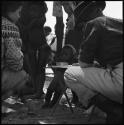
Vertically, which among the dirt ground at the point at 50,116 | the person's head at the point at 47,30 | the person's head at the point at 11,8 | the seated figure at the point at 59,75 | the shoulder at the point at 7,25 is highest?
the person's head at the point at 11,8

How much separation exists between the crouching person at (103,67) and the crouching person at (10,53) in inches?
33.7

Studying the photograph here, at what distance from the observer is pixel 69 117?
5516 millimetres

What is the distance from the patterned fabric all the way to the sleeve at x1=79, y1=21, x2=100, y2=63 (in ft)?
3.18

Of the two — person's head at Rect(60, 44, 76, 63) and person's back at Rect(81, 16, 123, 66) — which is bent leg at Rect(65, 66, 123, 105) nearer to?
person's back at Rect(81, 16, 123, 66)

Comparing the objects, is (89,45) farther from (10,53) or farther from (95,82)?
(10,53)

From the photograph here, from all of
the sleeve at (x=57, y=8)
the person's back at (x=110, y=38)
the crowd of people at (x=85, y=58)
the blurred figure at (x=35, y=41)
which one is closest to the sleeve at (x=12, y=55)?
the crowd of people at (x=85, y=58)

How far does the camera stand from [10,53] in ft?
17.4

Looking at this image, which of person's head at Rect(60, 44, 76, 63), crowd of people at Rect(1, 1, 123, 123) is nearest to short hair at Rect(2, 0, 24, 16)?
crowd of people at Rect(1, 1, 123, 123)

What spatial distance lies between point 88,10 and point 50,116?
1707 mm

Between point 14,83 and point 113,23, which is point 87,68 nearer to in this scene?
point 113,23

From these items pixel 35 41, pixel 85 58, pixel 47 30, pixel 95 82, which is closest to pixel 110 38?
pixel 85 58

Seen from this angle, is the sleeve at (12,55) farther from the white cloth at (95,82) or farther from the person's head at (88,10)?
the person's head at (88,10)

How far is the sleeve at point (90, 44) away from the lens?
187 inches

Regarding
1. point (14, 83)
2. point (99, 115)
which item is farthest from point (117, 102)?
point (14, 83)
